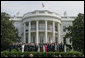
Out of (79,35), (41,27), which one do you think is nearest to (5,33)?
(79,35)

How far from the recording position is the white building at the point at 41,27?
1719 inches

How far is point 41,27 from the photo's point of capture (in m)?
44.4

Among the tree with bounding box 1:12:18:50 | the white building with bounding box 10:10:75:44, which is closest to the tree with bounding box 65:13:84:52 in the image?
the tree with bounding box 1:12:18:50

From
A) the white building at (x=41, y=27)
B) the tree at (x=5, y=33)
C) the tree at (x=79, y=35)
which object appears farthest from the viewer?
the white building at (x=41, y=27)

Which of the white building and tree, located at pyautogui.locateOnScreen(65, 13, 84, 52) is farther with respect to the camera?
the white building

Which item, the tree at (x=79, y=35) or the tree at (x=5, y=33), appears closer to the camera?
the tree at (x=79, y=35)

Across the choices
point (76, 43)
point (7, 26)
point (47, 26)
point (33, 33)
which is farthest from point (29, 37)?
point (76, 43)

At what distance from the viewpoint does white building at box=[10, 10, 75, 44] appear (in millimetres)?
43656

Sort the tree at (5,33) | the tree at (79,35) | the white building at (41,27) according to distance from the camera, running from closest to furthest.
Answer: the tree at (79,35) → the tree at (5,33) → the white building at (41,27)

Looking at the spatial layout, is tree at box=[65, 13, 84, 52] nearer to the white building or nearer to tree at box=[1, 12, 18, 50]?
tree at box=[1, 12, 18, 50]

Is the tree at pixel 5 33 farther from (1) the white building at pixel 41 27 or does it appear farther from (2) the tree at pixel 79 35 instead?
(1) the white building at pixel 41 27

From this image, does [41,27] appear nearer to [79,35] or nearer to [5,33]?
[5,33]

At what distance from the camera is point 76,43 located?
100 feet

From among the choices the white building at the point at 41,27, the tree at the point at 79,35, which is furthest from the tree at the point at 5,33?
the white building at the point at 41,27
